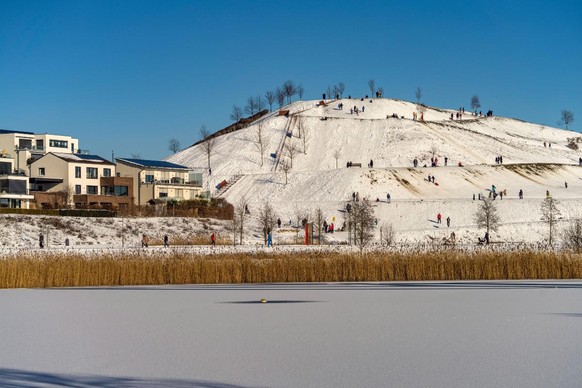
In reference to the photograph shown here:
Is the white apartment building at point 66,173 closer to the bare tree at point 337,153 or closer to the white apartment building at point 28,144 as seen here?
the white apartment building at point 28,144

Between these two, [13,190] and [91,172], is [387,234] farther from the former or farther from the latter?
[13,190]

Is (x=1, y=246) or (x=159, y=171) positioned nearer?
(x=1, y=246)

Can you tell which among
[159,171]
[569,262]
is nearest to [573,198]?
[159,171]

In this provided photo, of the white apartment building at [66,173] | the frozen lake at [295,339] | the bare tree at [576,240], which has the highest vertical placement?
the white apartment building at [66,173]

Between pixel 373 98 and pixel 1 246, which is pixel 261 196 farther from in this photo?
pixel 373 98

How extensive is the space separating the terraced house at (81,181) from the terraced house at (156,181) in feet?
7.00

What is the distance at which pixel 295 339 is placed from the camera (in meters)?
13.6

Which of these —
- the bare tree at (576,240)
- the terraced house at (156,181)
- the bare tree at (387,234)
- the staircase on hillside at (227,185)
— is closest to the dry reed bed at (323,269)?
the bare tree at (576,240)

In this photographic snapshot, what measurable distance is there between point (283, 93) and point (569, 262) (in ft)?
429

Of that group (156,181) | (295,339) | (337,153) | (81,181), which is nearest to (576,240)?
(295,339)

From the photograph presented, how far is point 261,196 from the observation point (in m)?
87.4

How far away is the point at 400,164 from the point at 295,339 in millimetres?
92497

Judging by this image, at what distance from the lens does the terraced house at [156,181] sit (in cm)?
7531

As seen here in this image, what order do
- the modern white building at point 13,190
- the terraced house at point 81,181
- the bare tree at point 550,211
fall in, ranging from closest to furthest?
the bare tree at point 550,211, the modern white building at point 13,190, the terraced house at point 81,181
